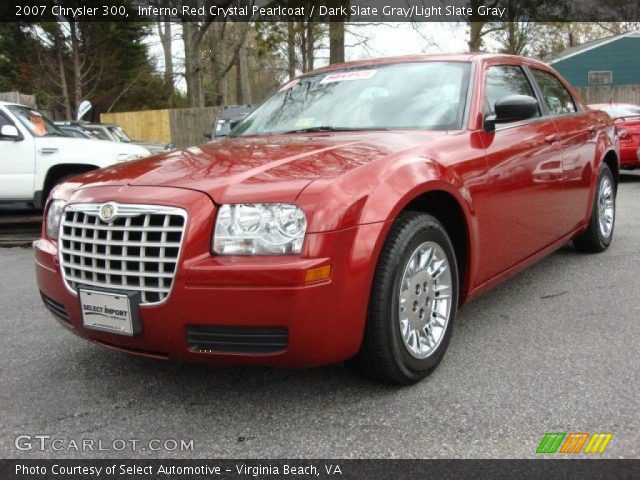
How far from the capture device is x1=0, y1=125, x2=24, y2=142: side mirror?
7.85m

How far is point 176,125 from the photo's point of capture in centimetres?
2391

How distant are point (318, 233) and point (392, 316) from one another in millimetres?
544

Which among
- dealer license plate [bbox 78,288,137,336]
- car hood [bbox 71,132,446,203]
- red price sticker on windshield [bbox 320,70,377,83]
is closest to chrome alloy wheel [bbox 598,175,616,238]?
red price sticker on windshield [bbox 320,70,377,83]

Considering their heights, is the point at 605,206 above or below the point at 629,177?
above

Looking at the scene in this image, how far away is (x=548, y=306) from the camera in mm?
4105

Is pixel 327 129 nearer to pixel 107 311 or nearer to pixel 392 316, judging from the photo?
pixel 392 316

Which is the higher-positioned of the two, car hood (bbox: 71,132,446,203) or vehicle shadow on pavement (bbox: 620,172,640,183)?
car hood (bbox: 71,132,446,203)

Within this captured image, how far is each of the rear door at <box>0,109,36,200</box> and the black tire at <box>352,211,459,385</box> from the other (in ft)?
21.1

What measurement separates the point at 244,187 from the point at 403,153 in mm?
816

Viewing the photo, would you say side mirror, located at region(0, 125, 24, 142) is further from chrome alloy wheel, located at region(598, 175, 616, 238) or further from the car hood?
chrome alloy wheel, located at region(598, 175, 616, 238)

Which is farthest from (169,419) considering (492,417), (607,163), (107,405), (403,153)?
(607,163)

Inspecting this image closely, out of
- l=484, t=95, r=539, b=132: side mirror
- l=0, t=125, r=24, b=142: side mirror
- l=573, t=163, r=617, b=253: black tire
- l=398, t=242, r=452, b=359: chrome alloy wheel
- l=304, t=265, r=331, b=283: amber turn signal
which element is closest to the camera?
l=304, t=265, r=331, b=283: amber turn signal

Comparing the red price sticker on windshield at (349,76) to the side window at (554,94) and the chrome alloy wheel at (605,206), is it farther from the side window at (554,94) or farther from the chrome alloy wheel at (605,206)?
the chrome alloy wheel at (605,206)

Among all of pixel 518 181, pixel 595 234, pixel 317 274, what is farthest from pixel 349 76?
pixel 595 234
